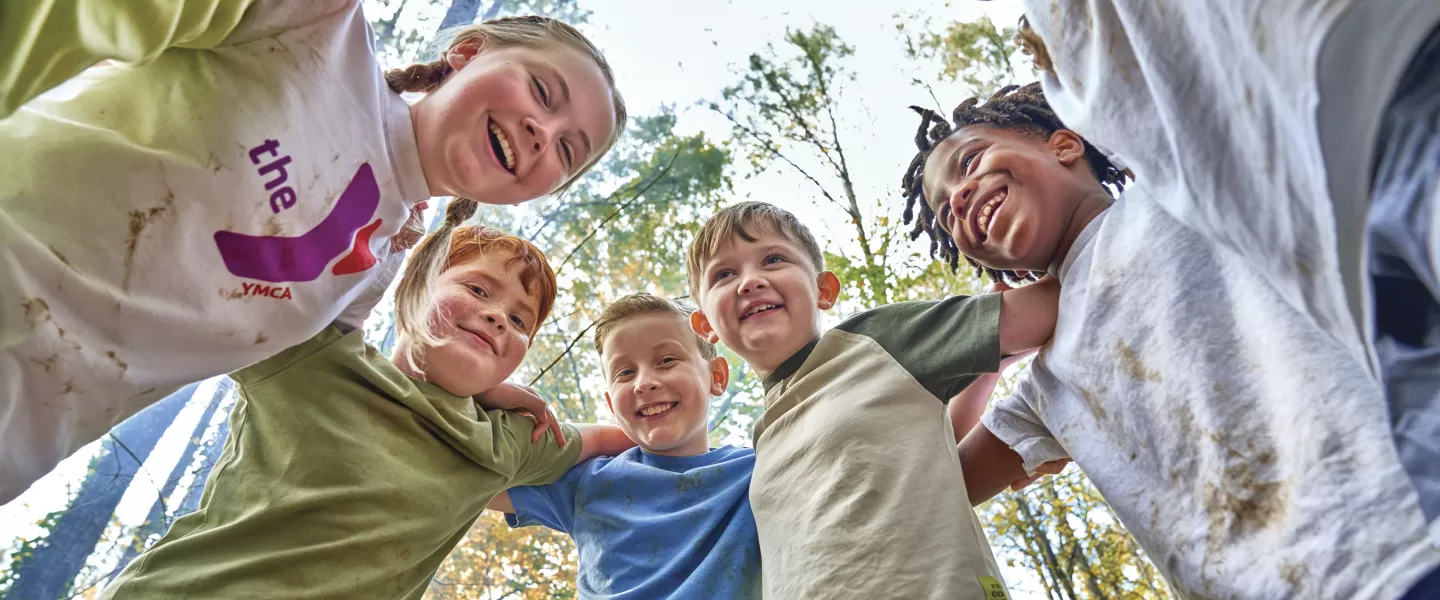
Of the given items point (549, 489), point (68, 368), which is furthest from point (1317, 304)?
point (549, 489)

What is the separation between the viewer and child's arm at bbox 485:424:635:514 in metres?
1.93

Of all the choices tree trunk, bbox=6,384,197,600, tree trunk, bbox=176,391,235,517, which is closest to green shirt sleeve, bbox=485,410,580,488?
tree trunk, bbox=176,391,235,517

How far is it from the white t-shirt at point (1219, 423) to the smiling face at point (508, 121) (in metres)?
0.87

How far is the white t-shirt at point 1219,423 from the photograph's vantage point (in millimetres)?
703

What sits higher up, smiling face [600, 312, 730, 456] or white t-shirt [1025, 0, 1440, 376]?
white t-shirt [1025, 0, 1440, 376]

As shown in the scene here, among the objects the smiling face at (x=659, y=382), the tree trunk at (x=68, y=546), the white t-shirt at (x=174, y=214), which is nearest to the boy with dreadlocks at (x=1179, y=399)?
the smiling face at (x=659, y=382)

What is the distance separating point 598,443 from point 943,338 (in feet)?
3.43

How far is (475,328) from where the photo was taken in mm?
1708

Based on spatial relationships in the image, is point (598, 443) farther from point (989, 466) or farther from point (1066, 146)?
point (1066, 146)

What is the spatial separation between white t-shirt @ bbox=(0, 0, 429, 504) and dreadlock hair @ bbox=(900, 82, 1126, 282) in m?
1.10

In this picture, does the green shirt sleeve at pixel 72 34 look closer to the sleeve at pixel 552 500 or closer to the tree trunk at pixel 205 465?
the sleeve at pixel 552 500

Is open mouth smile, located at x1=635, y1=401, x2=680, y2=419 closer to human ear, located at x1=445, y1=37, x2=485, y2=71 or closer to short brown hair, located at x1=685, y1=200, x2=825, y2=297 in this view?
short brown hair, located at x1=685, y1=200, x2=825, y2=297

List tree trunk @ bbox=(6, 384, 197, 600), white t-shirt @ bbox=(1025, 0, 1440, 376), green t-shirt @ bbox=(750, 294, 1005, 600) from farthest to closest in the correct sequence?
1. tree trunk @ bbox=(6, 384, 197, 600)
2. green t-shirt @ bbox=(750, 294, 1005, 600)
3. white t-shirt @ bbox=(1025, 0, 1440, 376)

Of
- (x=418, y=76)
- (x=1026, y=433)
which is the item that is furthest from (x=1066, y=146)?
(x=418, y=76)
